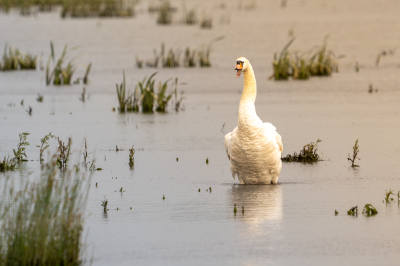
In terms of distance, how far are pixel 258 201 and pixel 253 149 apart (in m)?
0.76

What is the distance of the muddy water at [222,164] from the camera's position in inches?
244

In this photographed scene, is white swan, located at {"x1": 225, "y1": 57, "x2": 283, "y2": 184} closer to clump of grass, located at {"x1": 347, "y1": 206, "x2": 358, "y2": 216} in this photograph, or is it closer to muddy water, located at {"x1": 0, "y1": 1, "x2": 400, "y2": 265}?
muddy water, located at {"x1": 0, "y1": 1, "x2": 400, "y2": 265}

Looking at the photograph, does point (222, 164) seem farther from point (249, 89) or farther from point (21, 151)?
point (21, 151)

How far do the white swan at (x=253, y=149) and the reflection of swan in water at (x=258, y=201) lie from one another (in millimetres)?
169

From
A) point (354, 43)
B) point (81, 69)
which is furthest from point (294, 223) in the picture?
point (354, 43)

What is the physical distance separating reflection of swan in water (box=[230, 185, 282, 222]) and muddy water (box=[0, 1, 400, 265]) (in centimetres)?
2

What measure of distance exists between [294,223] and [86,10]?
3797 centimetres

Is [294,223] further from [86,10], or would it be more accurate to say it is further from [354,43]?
[86,10]

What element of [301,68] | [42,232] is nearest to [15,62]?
Answer: [301,68]

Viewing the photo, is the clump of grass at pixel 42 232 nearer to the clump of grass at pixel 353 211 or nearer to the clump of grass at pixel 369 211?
the clump of grass at pixel 353 211

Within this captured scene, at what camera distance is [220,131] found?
1251cm

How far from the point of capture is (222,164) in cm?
1003

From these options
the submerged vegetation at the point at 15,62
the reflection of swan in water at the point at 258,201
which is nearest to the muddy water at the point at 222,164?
the reflection of swan in water at the point at 258,201

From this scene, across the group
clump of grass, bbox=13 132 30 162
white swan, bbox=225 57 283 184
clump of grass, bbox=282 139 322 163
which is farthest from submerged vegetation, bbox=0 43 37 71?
white swan, bbox=225 57 283 184
